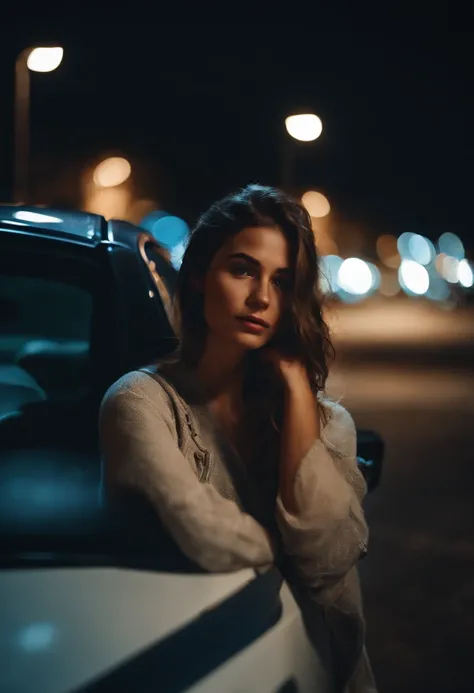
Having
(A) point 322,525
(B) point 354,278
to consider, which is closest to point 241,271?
(A) point 322,525

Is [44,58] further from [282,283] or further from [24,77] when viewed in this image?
[282,283]

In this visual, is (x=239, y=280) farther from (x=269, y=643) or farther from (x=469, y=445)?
(x=469, y=445)

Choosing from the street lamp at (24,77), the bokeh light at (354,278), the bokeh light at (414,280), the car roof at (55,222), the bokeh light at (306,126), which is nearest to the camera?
the car roof at (55,222)

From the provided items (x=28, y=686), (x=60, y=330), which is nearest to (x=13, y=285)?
(x=60, y=330)

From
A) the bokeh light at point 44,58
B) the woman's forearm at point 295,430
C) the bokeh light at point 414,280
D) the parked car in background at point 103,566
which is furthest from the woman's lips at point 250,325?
the bokeh light at point 414,280

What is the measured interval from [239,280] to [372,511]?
637cm

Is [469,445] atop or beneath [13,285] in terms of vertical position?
beneath

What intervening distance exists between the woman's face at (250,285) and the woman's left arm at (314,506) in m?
0.15

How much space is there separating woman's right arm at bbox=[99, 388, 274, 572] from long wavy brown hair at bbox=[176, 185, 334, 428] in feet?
1.15

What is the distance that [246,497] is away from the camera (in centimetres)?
247

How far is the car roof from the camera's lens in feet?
9.65

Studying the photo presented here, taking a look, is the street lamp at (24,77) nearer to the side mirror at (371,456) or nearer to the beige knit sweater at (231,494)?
the side mirror at (371,456)

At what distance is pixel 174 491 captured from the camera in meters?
2.12

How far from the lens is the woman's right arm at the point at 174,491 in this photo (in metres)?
2.07
